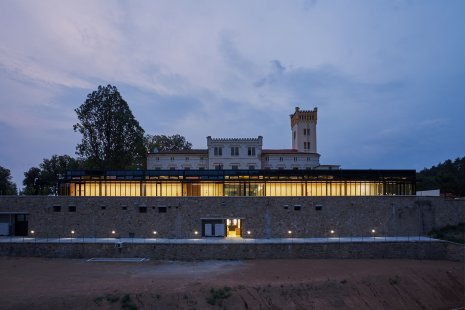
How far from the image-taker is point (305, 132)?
285ft

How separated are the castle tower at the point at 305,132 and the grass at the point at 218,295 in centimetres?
5316

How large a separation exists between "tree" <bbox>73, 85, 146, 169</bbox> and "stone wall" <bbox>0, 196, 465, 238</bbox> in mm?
12641

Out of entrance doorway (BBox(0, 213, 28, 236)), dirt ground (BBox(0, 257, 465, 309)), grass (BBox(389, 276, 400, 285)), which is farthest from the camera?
entrance doorway (BBox(0, 213, 28, 236))

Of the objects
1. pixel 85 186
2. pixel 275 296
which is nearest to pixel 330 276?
pixel 275 296

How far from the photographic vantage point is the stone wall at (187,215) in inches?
2008

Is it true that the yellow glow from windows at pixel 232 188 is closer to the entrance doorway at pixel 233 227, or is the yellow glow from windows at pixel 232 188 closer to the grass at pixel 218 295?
the entrance doorway at pixel 233 227

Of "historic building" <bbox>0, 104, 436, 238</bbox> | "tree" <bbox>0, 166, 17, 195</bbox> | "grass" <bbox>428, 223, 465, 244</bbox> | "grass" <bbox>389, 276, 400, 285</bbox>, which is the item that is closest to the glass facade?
"historic building" <bbox>0, 104, 436, 238</bbox>

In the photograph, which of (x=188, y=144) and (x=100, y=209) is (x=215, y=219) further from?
(x=188, y=144)

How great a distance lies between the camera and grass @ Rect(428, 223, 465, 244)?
49.1 metres

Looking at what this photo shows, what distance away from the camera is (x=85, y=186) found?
57312 mm

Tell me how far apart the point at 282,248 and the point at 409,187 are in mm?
21636

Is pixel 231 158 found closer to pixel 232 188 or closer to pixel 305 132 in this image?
pixel 232 188

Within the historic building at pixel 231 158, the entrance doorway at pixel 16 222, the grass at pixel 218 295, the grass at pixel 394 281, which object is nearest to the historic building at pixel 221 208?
the entrance doorway at pixel 16 222

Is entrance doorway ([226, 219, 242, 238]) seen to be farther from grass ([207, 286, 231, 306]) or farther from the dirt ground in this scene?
grass ([207, 286, 231, 306])
